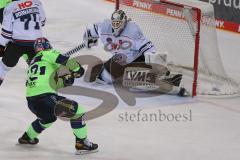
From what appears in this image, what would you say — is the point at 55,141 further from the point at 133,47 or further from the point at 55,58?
the point at 133,47

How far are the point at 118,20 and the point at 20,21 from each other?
109 cm

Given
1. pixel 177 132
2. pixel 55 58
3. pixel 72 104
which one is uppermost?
pixel 55 58

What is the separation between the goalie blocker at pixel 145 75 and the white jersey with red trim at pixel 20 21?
1116 mm

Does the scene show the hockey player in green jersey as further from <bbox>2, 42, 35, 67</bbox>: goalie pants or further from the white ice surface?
<bbox>2, 42, 35, 67</bbox>: goalie pants

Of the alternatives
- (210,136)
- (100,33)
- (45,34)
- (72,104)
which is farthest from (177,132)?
(45,34)

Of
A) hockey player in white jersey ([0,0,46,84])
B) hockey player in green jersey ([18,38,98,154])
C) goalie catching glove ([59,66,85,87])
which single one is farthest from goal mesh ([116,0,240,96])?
hockey player in green jersey ([18,38,98,154])

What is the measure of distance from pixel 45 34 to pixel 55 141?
420 centimetres

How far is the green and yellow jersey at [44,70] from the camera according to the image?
18.4 feet

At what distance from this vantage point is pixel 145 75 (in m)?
7.64

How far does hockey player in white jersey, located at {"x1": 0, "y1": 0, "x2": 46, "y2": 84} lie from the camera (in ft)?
22.9

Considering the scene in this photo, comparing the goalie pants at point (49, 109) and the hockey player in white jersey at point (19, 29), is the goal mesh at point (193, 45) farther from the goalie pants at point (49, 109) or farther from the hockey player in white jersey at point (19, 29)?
the goalie pants at point (49, 109)

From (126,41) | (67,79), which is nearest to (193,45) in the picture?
(126,41)

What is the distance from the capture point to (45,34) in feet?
32.9
